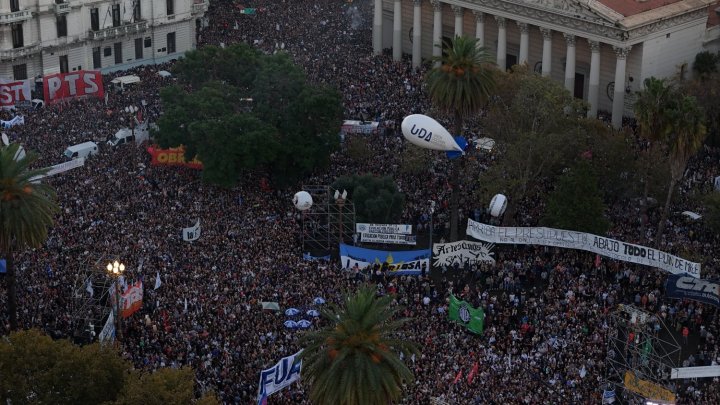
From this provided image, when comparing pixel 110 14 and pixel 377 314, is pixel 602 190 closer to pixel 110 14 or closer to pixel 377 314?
pixel 377 314

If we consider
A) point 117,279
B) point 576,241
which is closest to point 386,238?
point 576,241

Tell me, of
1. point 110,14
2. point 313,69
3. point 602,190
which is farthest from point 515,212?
point 110,14

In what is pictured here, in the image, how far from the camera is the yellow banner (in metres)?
62.5

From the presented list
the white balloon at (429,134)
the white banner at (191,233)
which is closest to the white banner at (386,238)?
the white balloon at (429,134)

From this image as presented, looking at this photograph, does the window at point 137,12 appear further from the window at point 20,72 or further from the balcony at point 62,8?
the window at point 20,72

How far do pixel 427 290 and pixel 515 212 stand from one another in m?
14.2

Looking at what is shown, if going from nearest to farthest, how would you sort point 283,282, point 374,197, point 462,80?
point 283,282 < point 462,80 < point 374,197

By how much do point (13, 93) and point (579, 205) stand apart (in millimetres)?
45298

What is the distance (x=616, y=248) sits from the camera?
78.1 metres

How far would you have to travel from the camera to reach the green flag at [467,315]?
71.1 meters

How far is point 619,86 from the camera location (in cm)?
10288

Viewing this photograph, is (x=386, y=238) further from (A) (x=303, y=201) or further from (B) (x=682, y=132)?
(B) (x=682, y=132)

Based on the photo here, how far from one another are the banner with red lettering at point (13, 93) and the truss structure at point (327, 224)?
2789 centimetres

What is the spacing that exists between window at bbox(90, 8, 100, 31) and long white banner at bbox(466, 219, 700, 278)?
48193 mm
